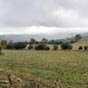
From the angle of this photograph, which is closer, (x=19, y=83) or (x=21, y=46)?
(x=19, y=83)

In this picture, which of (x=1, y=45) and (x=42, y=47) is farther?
(x=42, y=47)

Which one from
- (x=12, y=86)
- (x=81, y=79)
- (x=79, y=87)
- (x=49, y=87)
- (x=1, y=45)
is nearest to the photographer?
(x=12, y=86)

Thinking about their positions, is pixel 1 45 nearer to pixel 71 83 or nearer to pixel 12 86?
pixel 71 83

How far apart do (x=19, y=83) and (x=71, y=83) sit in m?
7.68

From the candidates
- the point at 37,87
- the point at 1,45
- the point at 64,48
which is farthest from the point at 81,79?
the point at 64,48

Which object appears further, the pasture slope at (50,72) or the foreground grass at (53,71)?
the foreground grass at (53,71)

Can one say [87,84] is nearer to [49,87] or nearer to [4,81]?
[49,87]

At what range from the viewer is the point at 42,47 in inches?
4476

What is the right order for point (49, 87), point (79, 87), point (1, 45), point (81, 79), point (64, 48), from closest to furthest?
point (49, 87) < point (79, 87) < point (81, 79) < point (1, 45) < point (64, 48)

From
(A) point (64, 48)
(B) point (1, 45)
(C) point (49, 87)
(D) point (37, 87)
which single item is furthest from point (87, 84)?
(A) point (64, 48)

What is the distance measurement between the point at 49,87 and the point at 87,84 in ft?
15.2

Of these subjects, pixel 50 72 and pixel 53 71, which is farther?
pixel 53 71

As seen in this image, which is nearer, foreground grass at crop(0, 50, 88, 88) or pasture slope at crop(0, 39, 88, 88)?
pasture slope at crop(0, 39, 88, 88)

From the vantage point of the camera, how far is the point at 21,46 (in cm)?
11969
